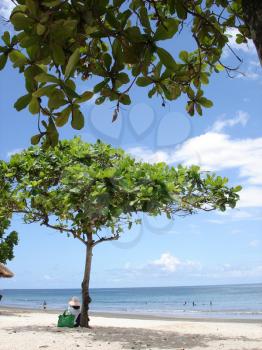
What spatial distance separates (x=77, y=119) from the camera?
90.4 inches

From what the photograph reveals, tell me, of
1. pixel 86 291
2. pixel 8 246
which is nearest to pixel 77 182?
pixel 86 291

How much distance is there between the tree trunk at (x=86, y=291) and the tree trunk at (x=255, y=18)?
13.9 metres

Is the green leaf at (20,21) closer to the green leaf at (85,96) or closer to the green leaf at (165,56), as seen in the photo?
the green leaf at (85,96)

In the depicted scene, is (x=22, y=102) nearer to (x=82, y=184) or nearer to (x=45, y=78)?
(x=45, y=78)

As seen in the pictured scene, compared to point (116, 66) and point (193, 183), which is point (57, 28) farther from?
point (193, 183)

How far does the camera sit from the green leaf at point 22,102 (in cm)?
233

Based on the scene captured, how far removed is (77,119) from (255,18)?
1040 millimetres

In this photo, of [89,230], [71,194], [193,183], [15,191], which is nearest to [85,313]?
[89,230]

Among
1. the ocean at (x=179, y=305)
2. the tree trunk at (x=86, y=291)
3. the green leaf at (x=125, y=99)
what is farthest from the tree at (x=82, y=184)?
the ocean at (x=179, y=305)

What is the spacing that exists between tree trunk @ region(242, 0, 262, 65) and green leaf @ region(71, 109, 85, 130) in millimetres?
947

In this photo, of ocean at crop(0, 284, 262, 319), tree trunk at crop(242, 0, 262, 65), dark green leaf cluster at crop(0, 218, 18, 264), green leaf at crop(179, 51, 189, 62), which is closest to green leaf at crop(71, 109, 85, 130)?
tree trunk at crop(242, 0, 262, 65)

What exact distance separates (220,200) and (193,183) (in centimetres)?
88

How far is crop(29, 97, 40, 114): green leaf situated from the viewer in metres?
2.34

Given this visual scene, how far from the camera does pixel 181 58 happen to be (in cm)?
378
